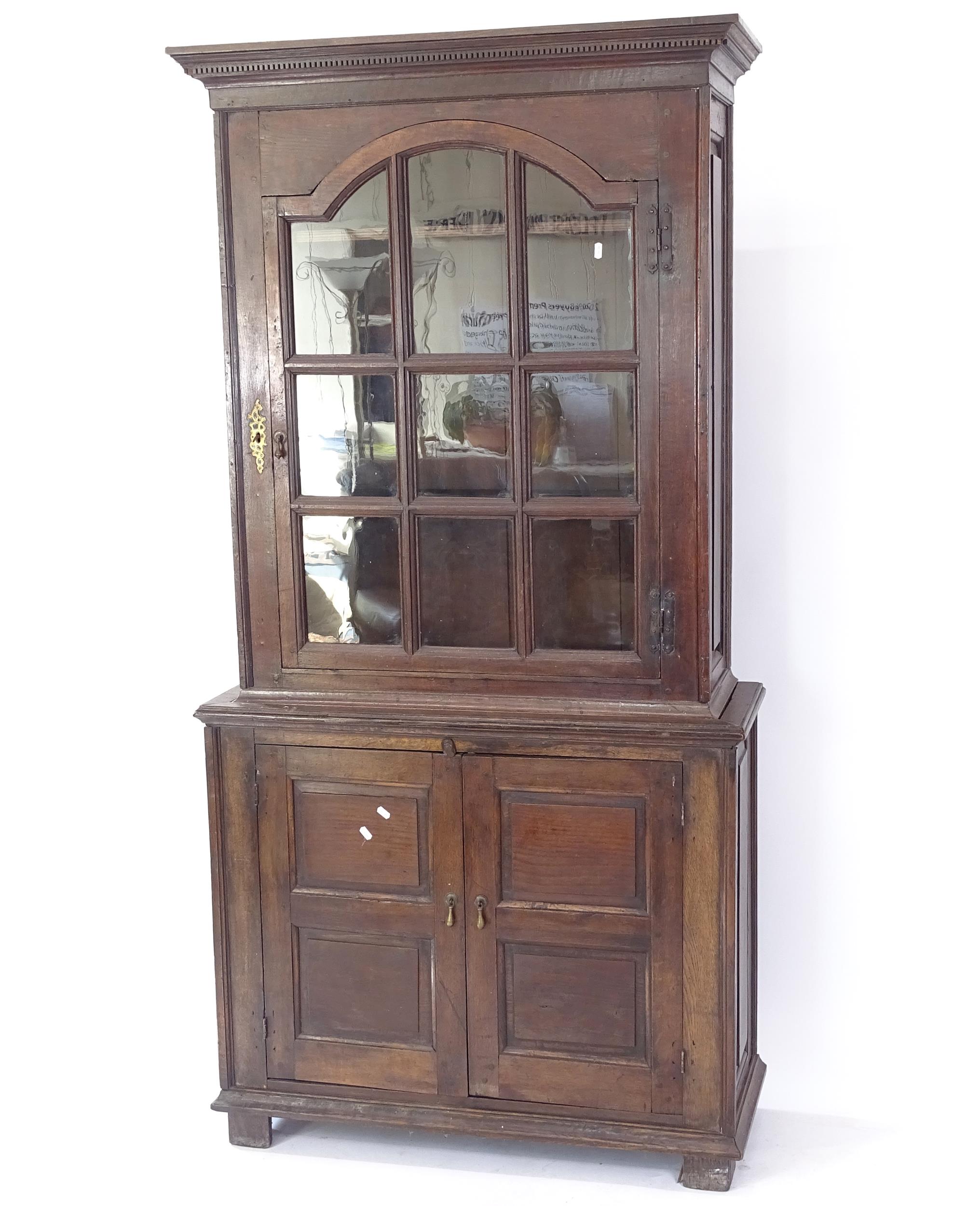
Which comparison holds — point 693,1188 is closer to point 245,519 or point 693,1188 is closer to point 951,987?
point 951,987

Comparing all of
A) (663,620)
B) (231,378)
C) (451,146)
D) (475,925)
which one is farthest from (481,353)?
(475,925)

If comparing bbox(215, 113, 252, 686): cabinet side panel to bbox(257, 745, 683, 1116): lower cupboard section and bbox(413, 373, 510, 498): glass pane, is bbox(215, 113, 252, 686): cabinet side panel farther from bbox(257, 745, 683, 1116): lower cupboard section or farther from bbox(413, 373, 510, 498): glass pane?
bbox(413, 373, 510, 498): glass pane

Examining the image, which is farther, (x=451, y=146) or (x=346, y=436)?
(x=346, y=436)

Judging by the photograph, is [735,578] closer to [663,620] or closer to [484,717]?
[663,620]

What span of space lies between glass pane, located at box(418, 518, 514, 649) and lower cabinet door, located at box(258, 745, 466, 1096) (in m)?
0.25

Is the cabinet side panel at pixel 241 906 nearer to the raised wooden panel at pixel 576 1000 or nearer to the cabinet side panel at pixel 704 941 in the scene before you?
the raised wooden panel at pixel 576 1000

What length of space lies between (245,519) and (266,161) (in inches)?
26.6

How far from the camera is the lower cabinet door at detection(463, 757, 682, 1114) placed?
3240 millimetres

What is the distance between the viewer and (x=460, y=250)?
3.19 m

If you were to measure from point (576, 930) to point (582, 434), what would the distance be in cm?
93

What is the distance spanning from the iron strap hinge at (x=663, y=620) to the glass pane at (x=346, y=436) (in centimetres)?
54

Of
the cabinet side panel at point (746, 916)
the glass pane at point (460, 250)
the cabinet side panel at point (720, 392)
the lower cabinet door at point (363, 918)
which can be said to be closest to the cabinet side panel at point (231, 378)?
the lower cabinet door at point (363, 918)

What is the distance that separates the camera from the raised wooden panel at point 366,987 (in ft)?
11.2

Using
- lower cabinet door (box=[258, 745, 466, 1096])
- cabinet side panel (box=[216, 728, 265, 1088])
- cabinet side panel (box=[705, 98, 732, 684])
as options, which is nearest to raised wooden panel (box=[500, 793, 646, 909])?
lower cabinet door (box=[258, 745, 466, 1096])
